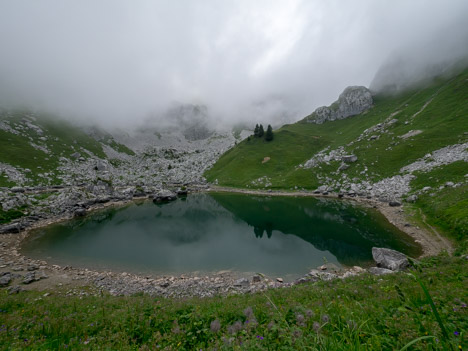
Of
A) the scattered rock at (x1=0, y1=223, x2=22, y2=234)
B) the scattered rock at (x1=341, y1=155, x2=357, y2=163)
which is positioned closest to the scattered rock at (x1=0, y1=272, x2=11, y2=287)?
the scattered rock at (x1=0, y1=223, x2=22, y2=234)

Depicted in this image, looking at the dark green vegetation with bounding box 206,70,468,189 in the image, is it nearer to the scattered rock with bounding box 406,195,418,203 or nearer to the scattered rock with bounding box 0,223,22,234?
the scattered rock with bounding box 406,195,418,203

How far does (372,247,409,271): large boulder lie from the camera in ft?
59.6

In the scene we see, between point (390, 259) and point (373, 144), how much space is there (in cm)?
6632

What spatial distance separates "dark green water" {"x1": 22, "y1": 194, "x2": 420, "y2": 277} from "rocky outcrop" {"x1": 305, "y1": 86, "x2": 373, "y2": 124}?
109341 mm

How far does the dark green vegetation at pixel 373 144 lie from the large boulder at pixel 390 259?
1733 inches

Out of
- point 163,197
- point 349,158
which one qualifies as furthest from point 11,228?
point 349,158

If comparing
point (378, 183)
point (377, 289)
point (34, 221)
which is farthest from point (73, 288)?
point (378, 183)

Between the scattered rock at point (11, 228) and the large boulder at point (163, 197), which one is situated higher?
the large boulder at point (163, 197)

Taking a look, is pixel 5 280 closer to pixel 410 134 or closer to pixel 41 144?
pixel 410 134

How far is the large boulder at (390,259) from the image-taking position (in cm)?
1816

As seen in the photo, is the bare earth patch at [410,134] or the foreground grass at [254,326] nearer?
the foreground grass at [254,326]

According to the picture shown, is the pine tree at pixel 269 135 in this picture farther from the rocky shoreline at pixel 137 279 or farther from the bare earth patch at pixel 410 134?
the rocky shoreline at pixel 137 279

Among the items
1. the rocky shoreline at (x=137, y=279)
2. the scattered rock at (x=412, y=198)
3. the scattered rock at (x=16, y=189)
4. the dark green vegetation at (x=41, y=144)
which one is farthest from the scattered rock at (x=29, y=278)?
the scattered rock at (x=412, y=198)

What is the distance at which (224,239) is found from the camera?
115 feet
